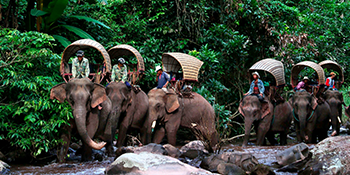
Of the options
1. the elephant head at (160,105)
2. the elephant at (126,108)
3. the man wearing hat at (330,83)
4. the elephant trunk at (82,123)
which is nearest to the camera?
the elephant trunk at (82,123)

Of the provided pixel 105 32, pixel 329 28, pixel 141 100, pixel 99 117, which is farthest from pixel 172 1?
pixel 329 28

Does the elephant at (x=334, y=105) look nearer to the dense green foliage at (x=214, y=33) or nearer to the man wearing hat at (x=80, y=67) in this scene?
the dense green foliage at (x=214, y=33)

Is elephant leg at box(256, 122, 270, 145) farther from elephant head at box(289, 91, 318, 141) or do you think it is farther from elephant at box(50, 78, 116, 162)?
elephant at box(50, 78, 116, 162)

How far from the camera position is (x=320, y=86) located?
500 inches

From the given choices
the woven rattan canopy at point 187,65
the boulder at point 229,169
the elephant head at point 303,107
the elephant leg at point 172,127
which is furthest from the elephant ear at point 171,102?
→ the elephant head at point 303,107

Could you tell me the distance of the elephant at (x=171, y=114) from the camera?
9445mm

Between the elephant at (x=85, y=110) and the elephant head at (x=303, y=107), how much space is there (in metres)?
6.63

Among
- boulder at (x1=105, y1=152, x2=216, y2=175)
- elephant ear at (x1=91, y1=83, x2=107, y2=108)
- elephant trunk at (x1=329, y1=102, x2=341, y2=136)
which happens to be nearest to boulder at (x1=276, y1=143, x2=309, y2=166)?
boulder at (x1=105, y1=152, x2=216, y2=175)

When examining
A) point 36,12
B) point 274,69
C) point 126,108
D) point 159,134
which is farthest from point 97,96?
point 274,69

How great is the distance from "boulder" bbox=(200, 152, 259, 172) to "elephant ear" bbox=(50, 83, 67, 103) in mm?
3079

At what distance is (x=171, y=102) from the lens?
9.60 metres

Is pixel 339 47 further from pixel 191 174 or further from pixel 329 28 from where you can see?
pixel 191 174

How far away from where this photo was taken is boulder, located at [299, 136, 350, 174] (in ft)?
20.6

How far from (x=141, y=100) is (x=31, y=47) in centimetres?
281
